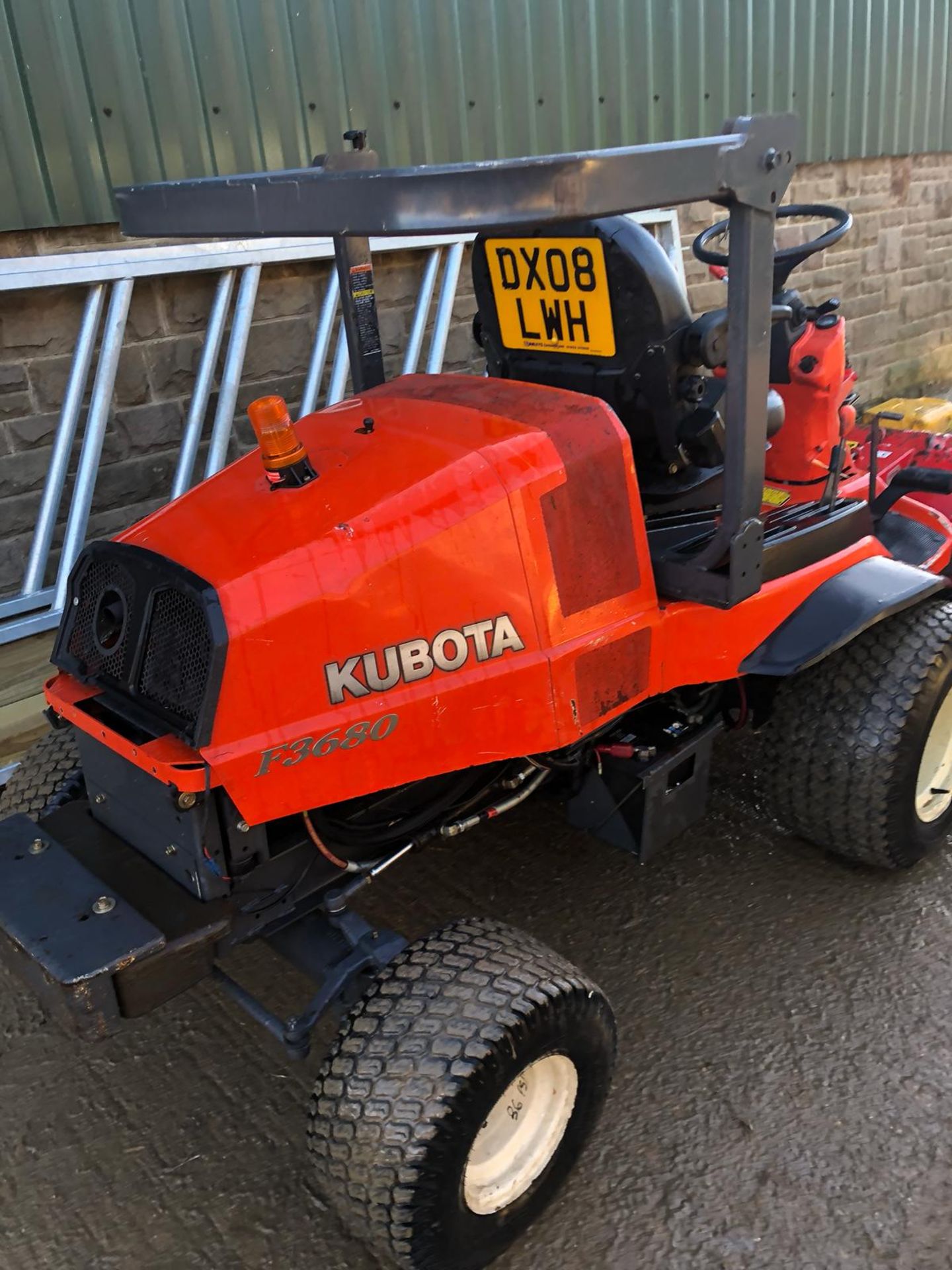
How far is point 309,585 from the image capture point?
192cm

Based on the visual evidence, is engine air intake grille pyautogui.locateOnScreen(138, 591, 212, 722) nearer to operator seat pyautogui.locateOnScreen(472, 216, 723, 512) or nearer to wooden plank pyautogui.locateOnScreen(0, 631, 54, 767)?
operator seat pyautogui.locateOnScreen(472, 216, 723, 512)

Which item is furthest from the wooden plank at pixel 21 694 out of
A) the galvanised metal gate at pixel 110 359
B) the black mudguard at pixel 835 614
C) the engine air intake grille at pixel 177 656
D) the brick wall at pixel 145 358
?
the black mudguard at pixel 835 614

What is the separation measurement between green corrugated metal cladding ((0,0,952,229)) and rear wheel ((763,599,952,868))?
2.88m

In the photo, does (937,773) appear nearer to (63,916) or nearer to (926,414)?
(63,916)

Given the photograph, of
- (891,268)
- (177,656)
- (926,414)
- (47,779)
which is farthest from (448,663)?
(891,268)

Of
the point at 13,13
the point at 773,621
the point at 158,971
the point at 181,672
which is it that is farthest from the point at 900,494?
the point at 13,13

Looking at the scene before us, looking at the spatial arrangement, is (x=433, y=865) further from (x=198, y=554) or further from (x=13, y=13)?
(x=13, y=13)

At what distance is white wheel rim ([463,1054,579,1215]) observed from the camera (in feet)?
6.49

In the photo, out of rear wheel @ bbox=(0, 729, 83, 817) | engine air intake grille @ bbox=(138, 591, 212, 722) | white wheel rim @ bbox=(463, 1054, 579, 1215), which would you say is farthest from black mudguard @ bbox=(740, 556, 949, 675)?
rear wheel @ bbox=(0, 729, 83, 817)

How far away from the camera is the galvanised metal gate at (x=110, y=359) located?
3.63 meters

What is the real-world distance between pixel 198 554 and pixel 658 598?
1037 mm

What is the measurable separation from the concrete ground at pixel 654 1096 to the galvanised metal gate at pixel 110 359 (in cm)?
158

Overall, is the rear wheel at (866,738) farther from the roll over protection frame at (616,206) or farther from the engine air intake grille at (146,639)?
the engine air intake grille at (146,639)

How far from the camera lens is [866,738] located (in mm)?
2646
